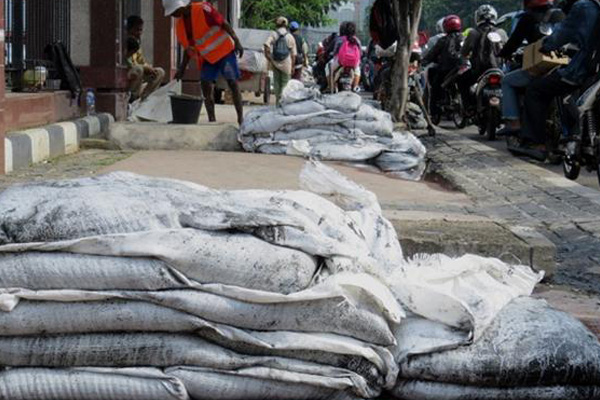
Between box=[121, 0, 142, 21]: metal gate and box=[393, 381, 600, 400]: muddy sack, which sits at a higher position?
box=[121, 0, 142, 21]: metal gate

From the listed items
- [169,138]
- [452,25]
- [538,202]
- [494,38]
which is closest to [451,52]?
[452,25]

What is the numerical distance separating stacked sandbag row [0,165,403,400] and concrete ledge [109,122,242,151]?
7.89 m

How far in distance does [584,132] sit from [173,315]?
620cm

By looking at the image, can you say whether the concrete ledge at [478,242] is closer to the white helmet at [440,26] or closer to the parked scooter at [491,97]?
the parked scooter at [491,97]

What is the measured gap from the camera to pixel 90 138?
11.4 metres

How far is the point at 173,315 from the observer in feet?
10.1

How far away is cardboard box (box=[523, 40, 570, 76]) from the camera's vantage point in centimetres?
1027

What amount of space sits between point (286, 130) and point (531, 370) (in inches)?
304

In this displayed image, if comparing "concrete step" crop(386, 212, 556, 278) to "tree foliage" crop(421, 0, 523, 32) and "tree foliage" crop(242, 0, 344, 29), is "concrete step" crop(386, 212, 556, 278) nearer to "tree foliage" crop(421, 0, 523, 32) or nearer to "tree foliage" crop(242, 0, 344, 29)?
"tree foliage" crop(242, 0, 344, 29)

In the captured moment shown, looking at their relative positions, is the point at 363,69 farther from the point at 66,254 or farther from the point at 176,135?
the point at 66,254

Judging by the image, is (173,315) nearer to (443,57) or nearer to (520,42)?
(520,42)

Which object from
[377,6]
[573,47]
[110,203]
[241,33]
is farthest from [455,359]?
[241,33]

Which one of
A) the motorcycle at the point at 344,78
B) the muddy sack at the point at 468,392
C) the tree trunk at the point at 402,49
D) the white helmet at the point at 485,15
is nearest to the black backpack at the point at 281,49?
the motorcycle at the point at 344,78

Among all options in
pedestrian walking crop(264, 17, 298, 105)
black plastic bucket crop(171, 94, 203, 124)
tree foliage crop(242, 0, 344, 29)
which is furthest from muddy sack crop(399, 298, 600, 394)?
tree foliage crop(242, 0, 344, 29)
